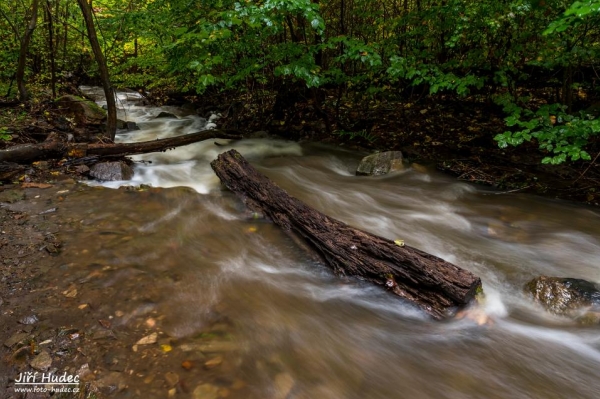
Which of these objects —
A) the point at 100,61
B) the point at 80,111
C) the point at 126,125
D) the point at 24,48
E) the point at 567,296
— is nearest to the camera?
the point at 567,296

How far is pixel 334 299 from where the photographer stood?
3.35 metres

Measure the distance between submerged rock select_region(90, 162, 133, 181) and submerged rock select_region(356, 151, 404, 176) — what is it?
4.18 metres

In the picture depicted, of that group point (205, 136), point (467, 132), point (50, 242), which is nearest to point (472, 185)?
point (467, 132)

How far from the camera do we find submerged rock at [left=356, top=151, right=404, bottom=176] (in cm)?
698

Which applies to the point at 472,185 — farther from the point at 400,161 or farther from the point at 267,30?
the point at 267,30

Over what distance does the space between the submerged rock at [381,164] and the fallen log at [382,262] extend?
284 centimetres

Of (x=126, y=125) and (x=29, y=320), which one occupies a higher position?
(x=126, y=125)

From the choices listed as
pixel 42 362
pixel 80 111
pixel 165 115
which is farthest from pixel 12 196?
pixel 165 115

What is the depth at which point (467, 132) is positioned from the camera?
25.1 feet

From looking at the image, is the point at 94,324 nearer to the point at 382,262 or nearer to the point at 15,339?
the point at 15,339

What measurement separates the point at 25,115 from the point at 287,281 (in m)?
7.28

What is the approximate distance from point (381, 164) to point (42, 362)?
594cm

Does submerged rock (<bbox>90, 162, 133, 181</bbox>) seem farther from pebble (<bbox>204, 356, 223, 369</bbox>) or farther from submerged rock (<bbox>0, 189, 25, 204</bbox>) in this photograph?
pebble (<bbox>204, 356, 223, 369</bbox>)

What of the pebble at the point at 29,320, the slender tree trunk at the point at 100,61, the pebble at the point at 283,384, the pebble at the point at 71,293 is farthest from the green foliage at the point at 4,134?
the pebble at the point at 283,384
